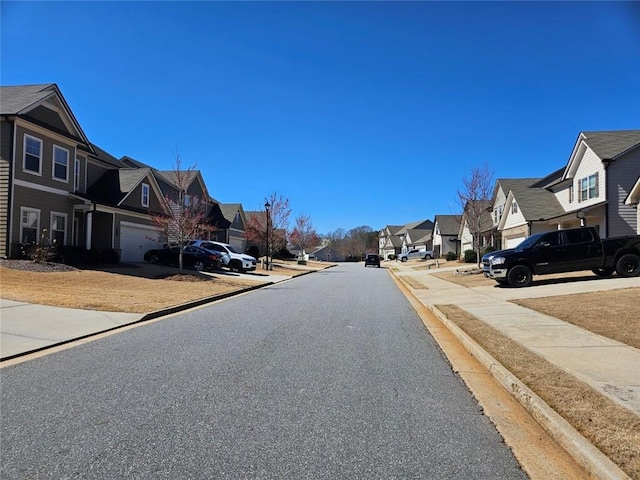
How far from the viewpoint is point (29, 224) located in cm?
2116

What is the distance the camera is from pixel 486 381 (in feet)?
20.7

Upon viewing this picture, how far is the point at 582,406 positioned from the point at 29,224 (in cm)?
2256

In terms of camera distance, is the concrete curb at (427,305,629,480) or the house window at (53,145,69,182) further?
the house window at (53,145,69,182)

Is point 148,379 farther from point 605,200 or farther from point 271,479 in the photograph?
point 605,200

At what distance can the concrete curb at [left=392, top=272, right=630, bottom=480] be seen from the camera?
11.7ft

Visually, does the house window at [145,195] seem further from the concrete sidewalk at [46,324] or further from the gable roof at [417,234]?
the gable roof at [417,234]

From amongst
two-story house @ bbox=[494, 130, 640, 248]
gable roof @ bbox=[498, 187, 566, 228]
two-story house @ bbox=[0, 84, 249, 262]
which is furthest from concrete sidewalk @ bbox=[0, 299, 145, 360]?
gable roof @ bbox=[498, 187, 566, 228]

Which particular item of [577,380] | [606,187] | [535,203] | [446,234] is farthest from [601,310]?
[446,234]

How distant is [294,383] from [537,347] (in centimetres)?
418

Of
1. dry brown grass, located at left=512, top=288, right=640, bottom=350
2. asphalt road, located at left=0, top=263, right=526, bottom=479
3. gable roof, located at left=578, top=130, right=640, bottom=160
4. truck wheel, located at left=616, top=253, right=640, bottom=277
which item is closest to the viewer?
asphalt road, located at left=0, top=263, right=526, bottom=479

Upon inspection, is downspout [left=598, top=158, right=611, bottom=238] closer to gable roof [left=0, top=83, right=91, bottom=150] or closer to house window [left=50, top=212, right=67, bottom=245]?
gable roof [left=0, top=83, right=91, bottom=150]

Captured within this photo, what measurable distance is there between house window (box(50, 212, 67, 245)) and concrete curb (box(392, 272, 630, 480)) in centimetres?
2144

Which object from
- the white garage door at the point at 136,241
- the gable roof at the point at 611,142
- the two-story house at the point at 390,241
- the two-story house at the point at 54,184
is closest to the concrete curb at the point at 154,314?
the two-story house at the point at 54,184

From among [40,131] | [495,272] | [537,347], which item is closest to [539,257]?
[495,272]
